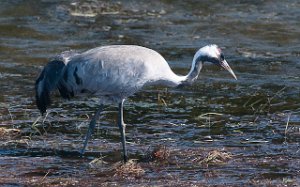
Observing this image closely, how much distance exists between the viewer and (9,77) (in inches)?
461

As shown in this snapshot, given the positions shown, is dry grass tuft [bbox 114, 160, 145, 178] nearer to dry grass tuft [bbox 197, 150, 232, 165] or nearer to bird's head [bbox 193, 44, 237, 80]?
dry grass tuft [bbox 197, 150, 232, 165]

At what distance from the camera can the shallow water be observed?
7844mm

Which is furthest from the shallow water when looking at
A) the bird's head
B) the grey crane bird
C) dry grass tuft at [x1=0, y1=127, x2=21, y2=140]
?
the bird's head

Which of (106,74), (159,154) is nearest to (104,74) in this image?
(106,74)

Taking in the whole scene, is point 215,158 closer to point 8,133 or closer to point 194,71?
point 194,71

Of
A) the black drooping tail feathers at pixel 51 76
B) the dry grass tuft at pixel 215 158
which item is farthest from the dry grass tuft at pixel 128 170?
the black drooping tail feathers at pixel 51 76

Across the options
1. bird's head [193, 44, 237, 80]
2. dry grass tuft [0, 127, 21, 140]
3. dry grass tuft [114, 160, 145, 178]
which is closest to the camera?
dry grass tuft [114, 160, 145, 178]

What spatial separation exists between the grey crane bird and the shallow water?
1.65 feet

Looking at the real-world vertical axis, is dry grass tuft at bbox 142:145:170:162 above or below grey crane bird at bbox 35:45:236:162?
below

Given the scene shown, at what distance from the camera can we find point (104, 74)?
828cm

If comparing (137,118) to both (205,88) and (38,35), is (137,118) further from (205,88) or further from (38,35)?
(38,35)

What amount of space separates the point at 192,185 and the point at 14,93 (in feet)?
13.4

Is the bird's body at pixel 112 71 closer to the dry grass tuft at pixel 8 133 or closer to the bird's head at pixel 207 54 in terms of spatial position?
the bird's head at pixel 207 54

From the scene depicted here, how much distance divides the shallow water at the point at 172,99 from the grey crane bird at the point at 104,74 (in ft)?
1.65
